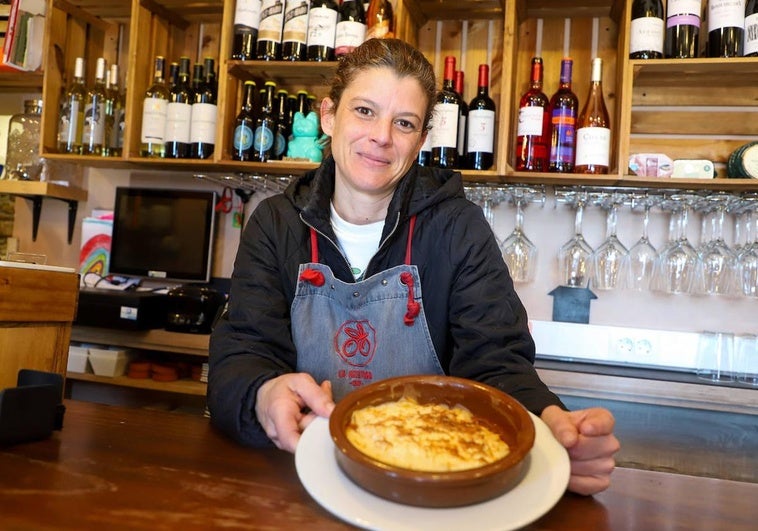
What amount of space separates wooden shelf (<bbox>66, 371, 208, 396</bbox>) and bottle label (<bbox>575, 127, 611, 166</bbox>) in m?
1.49

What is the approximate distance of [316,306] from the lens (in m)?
A: 1.24

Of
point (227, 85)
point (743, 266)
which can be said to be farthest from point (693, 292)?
point (227, 85)

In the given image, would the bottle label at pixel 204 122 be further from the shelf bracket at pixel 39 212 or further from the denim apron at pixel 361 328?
the denim apron at pixel 361 328

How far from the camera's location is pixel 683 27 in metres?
2.05

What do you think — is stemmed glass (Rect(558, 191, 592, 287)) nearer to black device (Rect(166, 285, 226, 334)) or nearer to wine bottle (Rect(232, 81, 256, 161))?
wine bottle (Rect(232, 81, 256, 161))

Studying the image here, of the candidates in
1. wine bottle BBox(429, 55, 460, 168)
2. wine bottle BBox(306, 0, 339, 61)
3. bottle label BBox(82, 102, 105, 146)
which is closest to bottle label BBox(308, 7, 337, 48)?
wine bottle BBox(306, 0, 339, 61)

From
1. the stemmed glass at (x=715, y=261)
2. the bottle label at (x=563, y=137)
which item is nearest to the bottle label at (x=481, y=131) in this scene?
the bottle label at (x=563, y=137)

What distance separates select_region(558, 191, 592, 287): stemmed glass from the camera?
2287 mm

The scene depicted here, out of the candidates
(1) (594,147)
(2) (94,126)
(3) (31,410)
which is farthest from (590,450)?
(2) (94,126)

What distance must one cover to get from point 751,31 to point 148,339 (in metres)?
2.18

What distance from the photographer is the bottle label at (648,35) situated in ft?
6.70

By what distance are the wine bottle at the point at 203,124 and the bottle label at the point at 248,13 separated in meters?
0.28

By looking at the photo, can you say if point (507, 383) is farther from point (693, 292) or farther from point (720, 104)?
point (720, 104)

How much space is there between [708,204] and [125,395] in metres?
2.13
